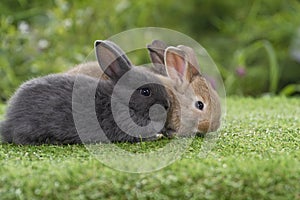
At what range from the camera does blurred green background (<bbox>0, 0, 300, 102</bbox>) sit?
4531mm

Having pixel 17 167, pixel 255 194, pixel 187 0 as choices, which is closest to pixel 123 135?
pixel 17 167

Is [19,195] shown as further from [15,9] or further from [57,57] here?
[15,9]

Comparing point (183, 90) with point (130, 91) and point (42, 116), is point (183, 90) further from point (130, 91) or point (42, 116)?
point (42, 116)

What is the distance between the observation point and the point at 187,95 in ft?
8.43

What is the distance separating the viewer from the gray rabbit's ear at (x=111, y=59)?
2.34 metres

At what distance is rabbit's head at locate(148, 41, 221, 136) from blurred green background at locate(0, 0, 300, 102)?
72.9 inches

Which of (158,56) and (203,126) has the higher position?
(158,56)

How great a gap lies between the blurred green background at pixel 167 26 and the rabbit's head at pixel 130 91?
1.99 m

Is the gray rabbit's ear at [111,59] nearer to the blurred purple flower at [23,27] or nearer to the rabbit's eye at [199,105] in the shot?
the rabbit's eye at [199,105]

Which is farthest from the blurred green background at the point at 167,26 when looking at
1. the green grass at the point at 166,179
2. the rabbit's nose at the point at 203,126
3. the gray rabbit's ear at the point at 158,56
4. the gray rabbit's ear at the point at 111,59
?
the green grass at the point at 166,179

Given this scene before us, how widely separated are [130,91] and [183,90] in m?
0.34

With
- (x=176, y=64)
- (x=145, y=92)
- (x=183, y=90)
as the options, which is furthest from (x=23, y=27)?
(x=145, y=92)

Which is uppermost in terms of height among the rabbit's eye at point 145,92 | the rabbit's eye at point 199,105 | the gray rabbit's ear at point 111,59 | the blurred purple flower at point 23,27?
the blurred purple flower at point 23,27

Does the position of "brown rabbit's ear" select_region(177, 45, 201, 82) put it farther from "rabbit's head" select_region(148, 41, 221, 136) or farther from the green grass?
the green grass
